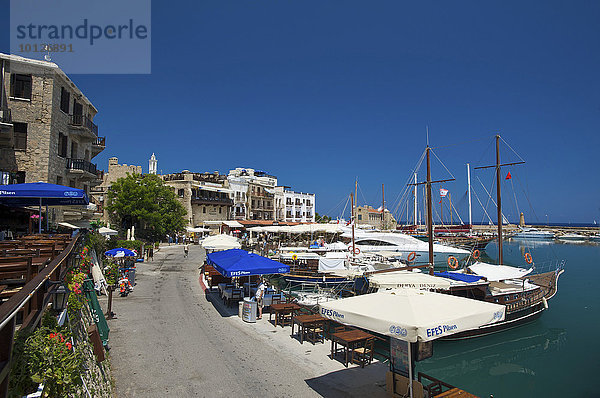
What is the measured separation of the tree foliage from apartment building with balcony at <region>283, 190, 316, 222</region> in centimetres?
3437

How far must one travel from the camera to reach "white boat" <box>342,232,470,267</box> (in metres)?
43.9

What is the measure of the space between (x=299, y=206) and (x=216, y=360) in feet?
254

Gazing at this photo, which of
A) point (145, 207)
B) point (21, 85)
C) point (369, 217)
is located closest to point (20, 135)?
point (21, 85)

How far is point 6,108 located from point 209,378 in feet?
75.7

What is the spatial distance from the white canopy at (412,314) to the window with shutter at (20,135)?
2460cm

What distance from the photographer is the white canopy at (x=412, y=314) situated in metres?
6.59

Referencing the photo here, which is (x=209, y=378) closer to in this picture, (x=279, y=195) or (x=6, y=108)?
(x=6, y=108)

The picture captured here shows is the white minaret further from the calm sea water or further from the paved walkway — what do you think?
the calm sea water

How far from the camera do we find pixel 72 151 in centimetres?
2802

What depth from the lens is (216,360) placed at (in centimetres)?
980

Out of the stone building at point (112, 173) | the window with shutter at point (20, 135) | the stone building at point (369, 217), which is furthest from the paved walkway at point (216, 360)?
the stone building at point (369, 217)

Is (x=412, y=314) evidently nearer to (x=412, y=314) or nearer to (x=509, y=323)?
(x=412, y=314)

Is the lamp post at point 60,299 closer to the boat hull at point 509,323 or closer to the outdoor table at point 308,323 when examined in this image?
the outdoor table at point 308,323

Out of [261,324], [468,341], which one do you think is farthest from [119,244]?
[468,341]
